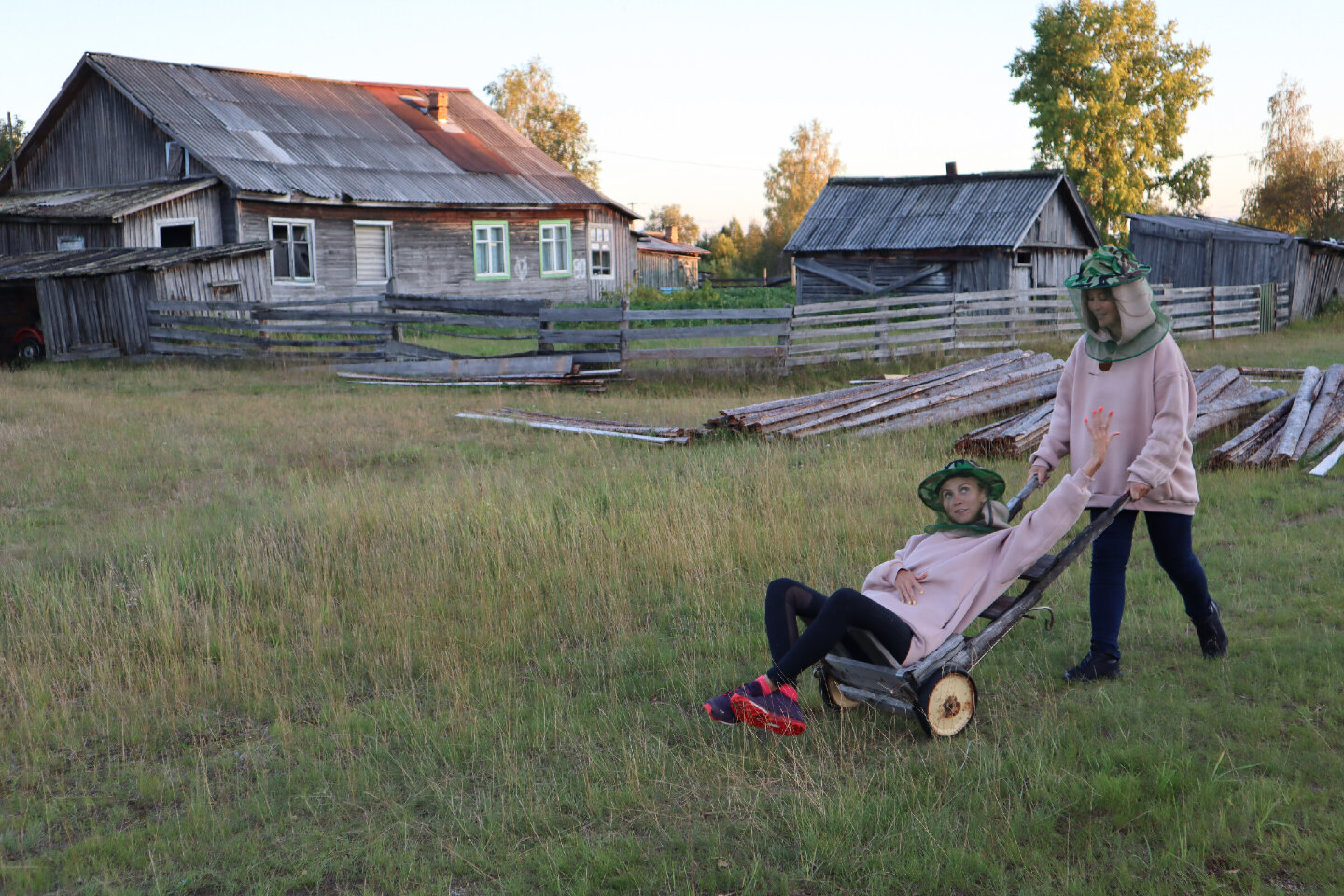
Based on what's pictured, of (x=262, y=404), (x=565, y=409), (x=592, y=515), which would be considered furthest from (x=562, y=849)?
(x=262, y=404)

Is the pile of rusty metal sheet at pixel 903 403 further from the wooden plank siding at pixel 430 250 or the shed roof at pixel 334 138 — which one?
the shed roof at pixel 334 138

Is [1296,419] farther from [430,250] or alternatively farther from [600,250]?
[600,250]

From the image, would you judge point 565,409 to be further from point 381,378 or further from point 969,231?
point 969,231

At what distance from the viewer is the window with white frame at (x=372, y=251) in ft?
93.6

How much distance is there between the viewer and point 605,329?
2181cm

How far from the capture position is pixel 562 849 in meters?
3.44

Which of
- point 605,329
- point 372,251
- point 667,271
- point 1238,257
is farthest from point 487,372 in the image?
point 667,271

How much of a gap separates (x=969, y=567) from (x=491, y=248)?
28599 millimetres

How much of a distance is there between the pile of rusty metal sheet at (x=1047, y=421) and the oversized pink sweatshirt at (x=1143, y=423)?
17.7ft

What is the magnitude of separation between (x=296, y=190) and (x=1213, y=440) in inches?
868

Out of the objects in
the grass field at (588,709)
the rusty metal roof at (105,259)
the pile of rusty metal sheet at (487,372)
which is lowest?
the grass field at (588,709)

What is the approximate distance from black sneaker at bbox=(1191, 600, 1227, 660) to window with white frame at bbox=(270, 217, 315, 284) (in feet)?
83.0

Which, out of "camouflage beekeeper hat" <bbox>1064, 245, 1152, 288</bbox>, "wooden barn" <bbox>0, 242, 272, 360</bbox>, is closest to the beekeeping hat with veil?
"camouflage beekeeper hat" <bbox>1064, 245, 1152, 288</bbox>

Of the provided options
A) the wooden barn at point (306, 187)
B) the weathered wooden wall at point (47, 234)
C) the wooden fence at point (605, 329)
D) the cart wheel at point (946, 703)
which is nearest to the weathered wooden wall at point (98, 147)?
the wooden barn at point (306, 187)
